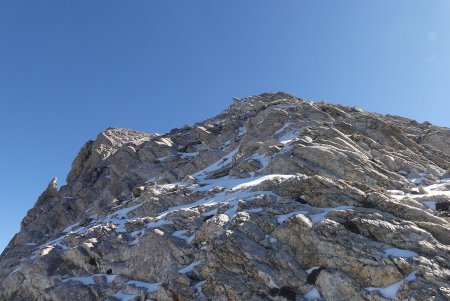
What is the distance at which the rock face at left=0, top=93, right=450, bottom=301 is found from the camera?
20.4 meters

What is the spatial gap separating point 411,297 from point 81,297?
78.1 ft

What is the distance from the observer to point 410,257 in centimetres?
1986

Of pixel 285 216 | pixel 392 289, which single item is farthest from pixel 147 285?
pixel 392 289

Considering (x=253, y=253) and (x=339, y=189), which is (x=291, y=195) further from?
(x=253, y=253)

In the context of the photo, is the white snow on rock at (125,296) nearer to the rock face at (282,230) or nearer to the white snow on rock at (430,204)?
the rock face at (282,230)

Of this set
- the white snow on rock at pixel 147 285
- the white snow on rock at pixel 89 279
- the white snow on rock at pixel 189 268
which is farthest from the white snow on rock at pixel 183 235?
the white snow on rock at pixel 89 279

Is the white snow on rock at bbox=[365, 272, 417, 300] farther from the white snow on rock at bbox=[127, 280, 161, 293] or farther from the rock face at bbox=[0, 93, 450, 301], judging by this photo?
the white snow on rock at bbox=[127, 280, 161, 293]

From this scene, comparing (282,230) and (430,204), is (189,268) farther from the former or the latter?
(430,204)

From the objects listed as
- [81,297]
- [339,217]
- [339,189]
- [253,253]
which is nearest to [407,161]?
[339,189]

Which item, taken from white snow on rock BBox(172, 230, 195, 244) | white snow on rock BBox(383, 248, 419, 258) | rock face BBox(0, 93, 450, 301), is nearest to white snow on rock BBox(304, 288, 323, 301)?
rock face BBox(0, 93, 450, 301)

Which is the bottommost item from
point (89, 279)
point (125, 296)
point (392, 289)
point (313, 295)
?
point (125, 296)

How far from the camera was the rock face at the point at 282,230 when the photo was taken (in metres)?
20.4

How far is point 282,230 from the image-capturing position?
78.4 ft

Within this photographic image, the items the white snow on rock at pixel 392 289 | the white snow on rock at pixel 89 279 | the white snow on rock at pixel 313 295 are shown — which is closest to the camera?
the white snow on rock at pixel 392 289
